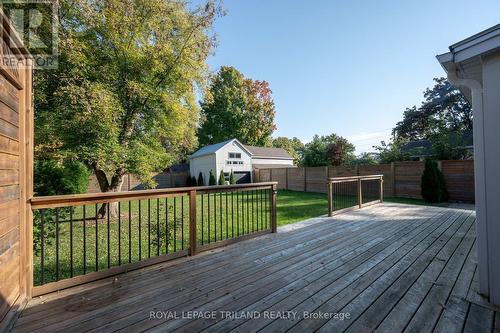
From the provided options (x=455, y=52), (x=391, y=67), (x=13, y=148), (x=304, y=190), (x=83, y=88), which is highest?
(x=391, y=67)

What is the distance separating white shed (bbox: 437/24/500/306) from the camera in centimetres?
189

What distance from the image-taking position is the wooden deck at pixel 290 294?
1682 millimetres

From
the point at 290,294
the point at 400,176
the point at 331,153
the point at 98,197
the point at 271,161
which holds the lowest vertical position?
the point at 290,294

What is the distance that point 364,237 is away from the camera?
389cm

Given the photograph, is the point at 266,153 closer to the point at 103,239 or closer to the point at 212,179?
the point at 212,179

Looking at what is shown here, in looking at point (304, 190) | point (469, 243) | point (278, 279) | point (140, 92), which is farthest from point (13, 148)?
point (304, 190)

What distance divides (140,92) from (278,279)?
5479mm

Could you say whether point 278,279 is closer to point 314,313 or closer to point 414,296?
point 314,313

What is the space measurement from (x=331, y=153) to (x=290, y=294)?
526 inches

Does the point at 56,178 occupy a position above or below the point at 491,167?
below

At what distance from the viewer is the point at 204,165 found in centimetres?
1922

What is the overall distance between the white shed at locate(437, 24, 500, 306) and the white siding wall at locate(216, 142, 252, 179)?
16.7 metres

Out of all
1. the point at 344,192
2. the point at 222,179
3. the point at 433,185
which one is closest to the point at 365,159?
the point at 433,185

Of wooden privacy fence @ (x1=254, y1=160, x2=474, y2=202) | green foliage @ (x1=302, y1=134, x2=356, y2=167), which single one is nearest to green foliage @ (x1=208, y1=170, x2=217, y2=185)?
wooden privacy fence @ (x1=254, y1=160, x2=474, y2=202)
